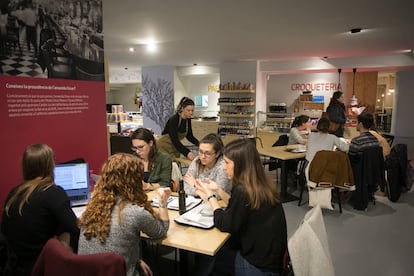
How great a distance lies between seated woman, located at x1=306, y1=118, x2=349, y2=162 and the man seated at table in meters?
0.14

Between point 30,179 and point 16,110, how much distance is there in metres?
0.61

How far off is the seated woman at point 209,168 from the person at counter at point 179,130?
1.12 metres

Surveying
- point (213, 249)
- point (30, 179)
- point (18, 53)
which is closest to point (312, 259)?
point (213, 249)

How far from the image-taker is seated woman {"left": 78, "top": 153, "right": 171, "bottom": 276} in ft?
4.67

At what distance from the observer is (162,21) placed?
3828 millimetres

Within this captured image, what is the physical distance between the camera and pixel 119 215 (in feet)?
4.74

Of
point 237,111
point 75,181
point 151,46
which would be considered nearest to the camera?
point 75,181

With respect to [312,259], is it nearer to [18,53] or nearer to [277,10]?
[18,53]

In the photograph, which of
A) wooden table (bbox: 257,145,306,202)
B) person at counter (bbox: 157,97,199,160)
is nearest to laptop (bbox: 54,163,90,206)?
person at counter (bbox: 157,97,199,160)

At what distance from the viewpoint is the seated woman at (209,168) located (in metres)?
2.37

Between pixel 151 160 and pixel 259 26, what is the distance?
98.6 inches

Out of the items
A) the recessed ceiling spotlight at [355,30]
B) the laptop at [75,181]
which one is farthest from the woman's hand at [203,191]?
the recessed ceiling spotlight at [355,30]

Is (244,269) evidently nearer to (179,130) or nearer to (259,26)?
(179,130)

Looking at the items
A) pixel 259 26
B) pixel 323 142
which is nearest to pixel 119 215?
pixel 323 142
